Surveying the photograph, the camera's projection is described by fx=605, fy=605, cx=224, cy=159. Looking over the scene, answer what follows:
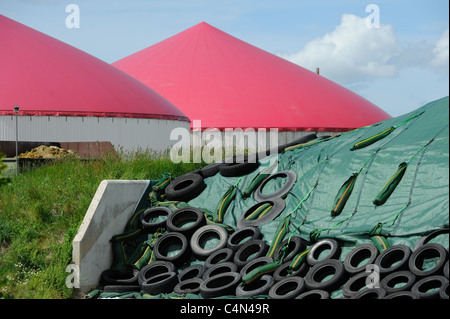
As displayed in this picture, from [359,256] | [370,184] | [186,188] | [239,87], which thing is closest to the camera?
[359,256]

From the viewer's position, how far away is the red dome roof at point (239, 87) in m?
29.1

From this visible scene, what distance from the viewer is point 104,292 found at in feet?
33.2

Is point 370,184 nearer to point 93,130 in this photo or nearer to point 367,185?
point 367,185

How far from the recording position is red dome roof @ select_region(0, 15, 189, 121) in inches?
826

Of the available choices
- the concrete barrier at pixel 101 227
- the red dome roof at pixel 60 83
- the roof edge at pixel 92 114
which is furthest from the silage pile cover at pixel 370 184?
the red dome roof at pixel 60 83

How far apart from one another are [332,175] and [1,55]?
15608 millimetres

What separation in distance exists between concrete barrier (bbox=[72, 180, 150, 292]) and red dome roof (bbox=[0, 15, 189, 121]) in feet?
33.4

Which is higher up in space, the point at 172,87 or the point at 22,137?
the point at 172,87

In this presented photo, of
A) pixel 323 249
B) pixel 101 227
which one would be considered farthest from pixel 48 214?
pixel 323 249

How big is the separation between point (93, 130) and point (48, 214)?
34.0 ft

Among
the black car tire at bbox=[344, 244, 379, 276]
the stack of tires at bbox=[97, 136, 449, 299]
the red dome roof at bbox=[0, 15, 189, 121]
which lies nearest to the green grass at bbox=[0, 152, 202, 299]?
the stack of tires at bbox=[97, 136, 449, 299]

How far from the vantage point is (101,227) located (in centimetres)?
1083
